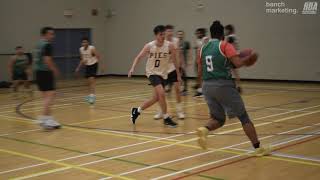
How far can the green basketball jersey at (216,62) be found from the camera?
23.2ft

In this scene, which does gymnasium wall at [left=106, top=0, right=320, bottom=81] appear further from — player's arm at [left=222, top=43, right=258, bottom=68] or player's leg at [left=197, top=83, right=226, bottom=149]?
player's arm at [left=222, top=43, right=258, bottom=68]

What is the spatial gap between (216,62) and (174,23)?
1673 cm

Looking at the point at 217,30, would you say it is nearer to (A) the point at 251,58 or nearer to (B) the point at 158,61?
(A) the point at 251,58

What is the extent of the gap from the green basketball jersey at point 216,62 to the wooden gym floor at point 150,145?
1.22 m

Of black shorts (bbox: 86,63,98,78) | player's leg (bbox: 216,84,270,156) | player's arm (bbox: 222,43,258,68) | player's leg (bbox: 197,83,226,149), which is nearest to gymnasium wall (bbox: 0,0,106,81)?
black shorts (bbox: 86,63,98,78)

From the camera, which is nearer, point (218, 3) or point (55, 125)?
point (55, 125)

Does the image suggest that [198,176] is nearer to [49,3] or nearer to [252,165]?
[252,165]

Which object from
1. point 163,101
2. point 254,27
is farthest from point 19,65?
point 254,27

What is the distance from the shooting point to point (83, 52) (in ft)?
48.2

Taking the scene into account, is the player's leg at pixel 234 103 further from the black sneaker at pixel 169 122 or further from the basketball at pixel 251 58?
the black sneaker at pixel 169 122

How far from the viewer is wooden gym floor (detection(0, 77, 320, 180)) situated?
6562mm

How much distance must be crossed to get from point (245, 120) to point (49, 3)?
59.1 ft

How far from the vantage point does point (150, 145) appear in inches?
327

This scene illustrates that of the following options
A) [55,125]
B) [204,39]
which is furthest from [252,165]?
[204,39]
